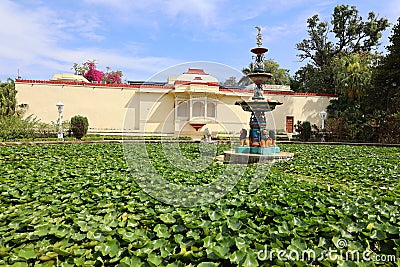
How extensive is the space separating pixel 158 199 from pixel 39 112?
16.9 m

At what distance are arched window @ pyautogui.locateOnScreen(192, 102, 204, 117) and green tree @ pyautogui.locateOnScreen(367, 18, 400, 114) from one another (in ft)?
29.9

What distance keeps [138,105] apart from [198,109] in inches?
144

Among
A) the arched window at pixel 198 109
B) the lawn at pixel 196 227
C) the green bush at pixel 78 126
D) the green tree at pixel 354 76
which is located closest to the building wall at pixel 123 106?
the arched window at pixel 198 109

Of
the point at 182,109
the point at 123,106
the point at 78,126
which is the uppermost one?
the point at 123,106

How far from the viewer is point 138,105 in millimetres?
19562

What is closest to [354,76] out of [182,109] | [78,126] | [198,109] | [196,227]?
[198,109]

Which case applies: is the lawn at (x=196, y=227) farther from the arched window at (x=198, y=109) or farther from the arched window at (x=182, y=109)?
the arched window at (x=198, y=109)

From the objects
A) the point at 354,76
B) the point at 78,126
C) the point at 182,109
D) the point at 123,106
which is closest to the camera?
the point at 78,126

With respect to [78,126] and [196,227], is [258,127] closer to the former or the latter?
[196,227]

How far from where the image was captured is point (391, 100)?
16031 millimetres

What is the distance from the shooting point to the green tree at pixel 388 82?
1491cm

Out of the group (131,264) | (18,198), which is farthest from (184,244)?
(18,198)

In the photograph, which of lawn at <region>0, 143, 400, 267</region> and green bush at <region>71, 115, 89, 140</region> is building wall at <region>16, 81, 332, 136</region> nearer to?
green bush at <region>71, 115, 89, 140</region>

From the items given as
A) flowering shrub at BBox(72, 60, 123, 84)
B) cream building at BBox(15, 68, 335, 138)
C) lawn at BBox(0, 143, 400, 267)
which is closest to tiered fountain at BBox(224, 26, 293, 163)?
lawn at BBox(0, 143, 400, 267)
